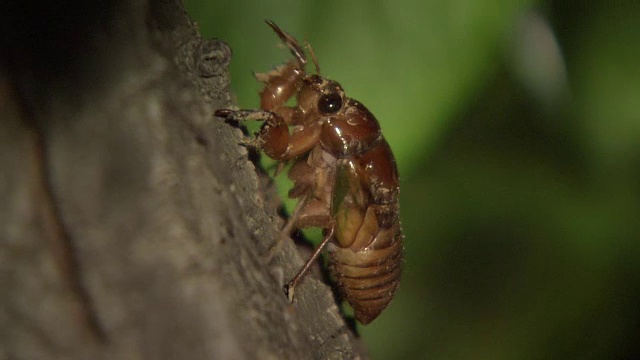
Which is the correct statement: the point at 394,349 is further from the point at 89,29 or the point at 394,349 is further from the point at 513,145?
the point at 89,29

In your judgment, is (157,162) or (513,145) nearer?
(157,162)

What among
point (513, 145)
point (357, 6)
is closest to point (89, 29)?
point (357, 6)

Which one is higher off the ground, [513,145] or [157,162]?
[513,145]

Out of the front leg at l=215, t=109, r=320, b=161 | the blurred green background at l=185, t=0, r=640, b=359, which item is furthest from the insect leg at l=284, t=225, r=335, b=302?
the blurred green background at l=185, t=0, r=640, b=359

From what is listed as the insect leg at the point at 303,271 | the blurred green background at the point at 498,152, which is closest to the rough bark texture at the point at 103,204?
the insect leg at the point at 303,271

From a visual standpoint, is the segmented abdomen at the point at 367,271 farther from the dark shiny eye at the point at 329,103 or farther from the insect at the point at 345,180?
the dark shiny eye at the point at 329,103

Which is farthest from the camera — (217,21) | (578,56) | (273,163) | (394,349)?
(394,349)

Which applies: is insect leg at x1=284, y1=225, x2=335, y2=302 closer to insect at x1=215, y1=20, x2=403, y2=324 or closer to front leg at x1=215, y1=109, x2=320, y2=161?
insect at x1=215, y1=20, x2=403, y2=324
